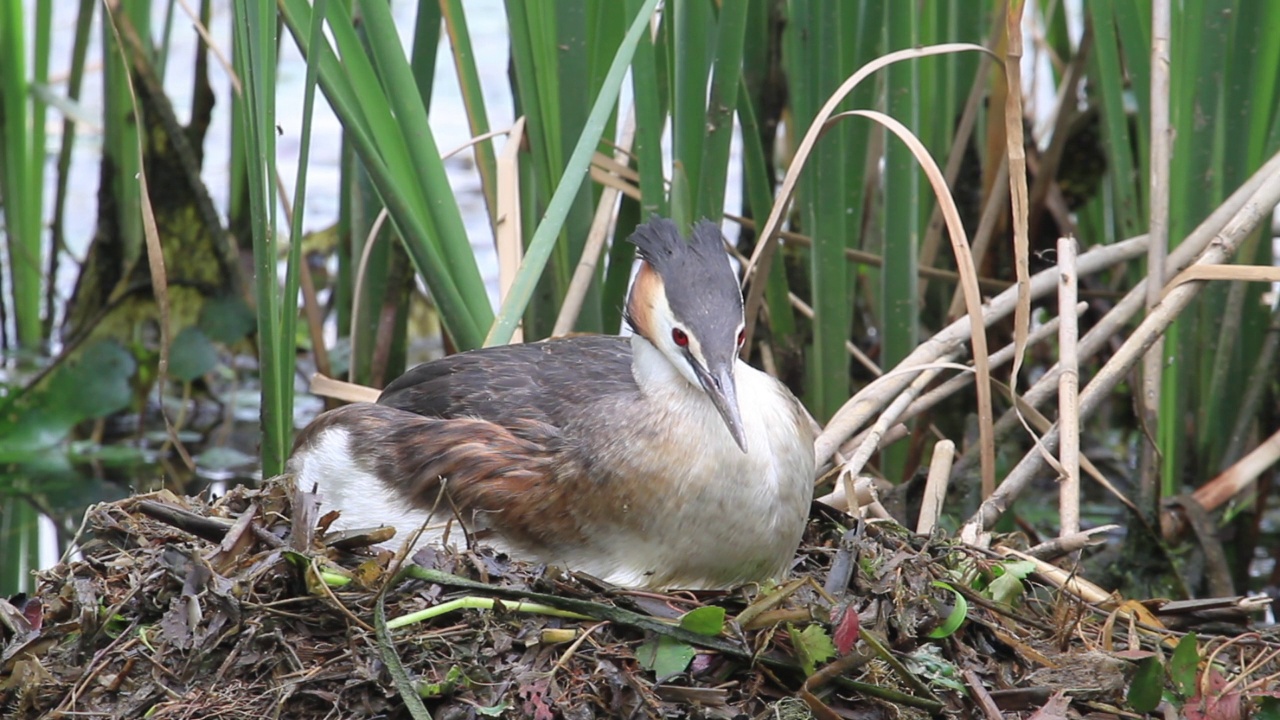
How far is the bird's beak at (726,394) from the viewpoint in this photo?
301cm

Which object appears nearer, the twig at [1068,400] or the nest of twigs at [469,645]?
the nest of twigs at [469,645]

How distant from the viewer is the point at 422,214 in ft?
12.2

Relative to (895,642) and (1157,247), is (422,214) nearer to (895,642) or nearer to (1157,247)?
(895,642)

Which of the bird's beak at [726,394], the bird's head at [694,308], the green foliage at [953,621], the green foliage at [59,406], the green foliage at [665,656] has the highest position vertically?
the bird's head at [694,308]

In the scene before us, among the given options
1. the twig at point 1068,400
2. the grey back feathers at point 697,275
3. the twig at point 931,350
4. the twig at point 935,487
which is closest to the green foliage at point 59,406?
the twig at point 931,350

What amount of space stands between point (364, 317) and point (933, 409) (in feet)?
6.12

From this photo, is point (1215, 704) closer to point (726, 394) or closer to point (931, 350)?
point (726, 394)

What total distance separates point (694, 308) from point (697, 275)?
0.10 m

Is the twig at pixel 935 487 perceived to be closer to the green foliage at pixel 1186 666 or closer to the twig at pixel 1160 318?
the twig at pixel 1160 318

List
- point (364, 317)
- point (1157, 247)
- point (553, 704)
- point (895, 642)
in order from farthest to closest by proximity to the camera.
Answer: point (364, 317)
point (1157, 247)
point (895, 642)
point (553, 704)

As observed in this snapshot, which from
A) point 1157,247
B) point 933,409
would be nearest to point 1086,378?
point 933,409

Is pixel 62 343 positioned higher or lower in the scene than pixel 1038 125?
lower

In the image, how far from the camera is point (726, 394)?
119 inches

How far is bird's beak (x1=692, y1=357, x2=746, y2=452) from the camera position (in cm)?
301
